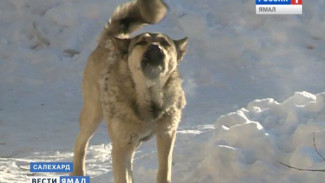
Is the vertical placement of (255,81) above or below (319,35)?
below

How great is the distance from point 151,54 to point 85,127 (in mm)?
1628

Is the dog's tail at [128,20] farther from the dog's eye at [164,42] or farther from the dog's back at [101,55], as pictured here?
the dog's eye at [164,42]

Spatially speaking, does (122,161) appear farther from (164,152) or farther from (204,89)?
(204,89)

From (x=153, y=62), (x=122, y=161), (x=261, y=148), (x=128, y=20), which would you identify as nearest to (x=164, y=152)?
(x=122, y=161)

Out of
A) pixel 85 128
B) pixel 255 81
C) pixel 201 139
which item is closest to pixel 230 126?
pixel 201 139

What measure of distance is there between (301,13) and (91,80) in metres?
6.68

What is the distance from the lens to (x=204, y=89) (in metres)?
10.1

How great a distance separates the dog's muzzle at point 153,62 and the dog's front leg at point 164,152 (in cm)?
53

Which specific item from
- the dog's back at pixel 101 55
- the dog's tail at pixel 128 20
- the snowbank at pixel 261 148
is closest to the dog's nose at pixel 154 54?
the dog's back at pixel 101 55

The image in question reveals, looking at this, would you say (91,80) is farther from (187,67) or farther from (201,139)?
(187,67)

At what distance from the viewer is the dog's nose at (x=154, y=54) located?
4848mm

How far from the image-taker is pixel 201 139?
6871 mm

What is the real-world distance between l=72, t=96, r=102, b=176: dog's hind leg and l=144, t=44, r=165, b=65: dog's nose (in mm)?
1228

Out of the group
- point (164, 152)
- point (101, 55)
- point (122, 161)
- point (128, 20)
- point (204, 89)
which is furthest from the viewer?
point (204, 89)
